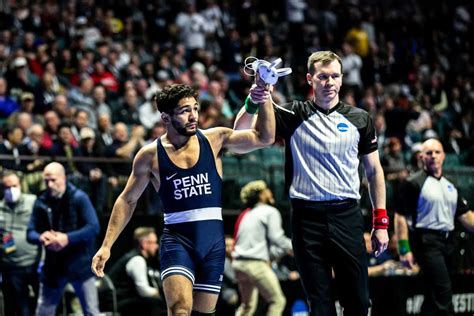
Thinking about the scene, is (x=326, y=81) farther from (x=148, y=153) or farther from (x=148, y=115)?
(x=148, y=115)

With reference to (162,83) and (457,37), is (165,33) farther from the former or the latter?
(457,37)

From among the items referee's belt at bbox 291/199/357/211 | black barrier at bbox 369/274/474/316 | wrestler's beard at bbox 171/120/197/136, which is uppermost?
wrestler's beard at bbox 171/120/197/136

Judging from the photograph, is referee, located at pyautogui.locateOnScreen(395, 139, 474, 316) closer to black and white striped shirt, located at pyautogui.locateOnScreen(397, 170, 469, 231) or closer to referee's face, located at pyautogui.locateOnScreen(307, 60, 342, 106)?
black and white striped shirt, located at pyautogui.locateOnScreen(397, 170, 469, 231)

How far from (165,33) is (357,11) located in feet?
18.8

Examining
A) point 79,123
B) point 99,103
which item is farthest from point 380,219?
point 99,103

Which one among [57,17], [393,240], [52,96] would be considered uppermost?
[57,17]

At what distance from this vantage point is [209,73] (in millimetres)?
18469

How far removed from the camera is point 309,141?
7.19 metres

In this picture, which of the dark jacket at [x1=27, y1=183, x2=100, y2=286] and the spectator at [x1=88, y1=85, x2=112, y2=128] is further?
the spectator at [x1=88, y1=85, x2=112, y2=128]

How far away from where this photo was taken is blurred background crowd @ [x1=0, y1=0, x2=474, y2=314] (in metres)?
13.1

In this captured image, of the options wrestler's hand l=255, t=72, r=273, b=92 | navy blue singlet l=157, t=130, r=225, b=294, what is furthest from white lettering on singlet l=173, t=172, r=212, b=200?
wrestler's hand l=255, t=72, r=273, b=92

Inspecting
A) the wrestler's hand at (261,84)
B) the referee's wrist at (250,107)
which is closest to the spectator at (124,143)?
the referee's wrist at (250,107)

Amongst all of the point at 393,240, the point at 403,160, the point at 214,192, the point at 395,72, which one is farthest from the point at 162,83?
the point at 214,192

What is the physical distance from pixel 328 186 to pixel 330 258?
0.54 metres
